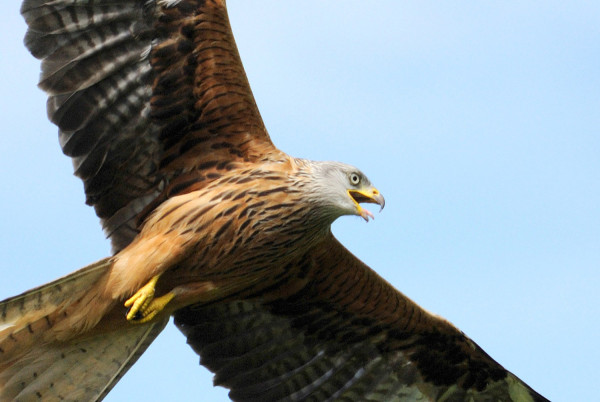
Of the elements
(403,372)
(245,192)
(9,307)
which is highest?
(245,192)

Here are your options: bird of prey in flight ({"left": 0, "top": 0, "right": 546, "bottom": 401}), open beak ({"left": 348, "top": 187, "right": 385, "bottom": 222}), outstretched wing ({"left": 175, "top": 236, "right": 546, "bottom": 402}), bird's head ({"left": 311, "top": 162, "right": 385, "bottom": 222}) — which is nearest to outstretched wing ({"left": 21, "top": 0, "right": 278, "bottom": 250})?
bird of prey in flight ({"left": 0, "top": 0, "right": 546, "bottom": 401})

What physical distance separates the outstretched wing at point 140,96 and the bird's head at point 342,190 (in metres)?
0.69

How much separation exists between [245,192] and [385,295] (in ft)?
7.22

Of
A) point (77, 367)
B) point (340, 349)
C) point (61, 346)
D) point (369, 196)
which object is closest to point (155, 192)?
point (61, 346)

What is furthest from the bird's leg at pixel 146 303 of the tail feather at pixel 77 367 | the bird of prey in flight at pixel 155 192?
the tail feather at pixel 77 367

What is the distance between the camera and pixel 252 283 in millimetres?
11344

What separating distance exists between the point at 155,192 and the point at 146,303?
1.19m

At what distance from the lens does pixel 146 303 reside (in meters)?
10.6

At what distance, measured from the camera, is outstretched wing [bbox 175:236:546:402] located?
1213 centimetres

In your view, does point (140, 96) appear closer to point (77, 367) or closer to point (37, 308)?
point (37, 308)

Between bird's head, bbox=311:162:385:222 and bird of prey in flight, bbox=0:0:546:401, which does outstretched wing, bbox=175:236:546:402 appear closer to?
bird of prey in flight, bbox=0:0:546:401

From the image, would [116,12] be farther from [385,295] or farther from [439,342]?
[439,342]

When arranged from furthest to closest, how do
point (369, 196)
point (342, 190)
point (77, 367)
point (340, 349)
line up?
point (340, 349) → point (77, 367) → point (369, 196) → point (342, 190)

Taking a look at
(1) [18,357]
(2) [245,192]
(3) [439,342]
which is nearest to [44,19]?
(2) [245,192]
